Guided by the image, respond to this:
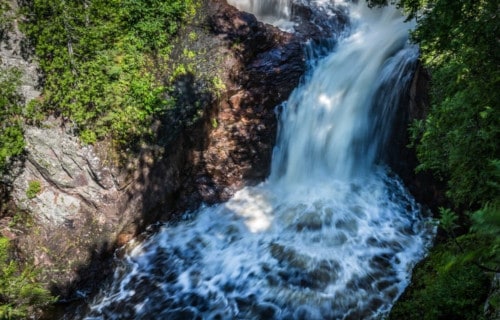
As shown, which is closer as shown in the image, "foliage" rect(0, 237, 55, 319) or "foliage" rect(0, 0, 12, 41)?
"foliage" rect(0, 237, 55, 319)

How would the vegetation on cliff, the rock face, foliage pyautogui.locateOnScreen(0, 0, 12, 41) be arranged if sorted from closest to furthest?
the vegetation on cliff, foliage pyautogui.locateOnScreen(0, 0, 12, 41), the rock face

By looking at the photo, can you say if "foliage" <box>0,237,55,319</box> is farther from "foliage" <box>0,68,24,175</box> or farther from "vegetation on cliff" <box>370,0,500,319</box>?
"vegetation on cliff" <box>370,0,500,319</box>

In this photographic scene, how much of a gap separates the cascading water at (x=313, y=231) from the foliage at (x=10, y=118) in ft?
10.5

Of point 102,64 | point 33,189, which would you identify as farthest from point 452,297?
point 33,189

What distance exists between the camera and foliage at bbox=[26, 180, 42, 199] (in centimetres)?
711

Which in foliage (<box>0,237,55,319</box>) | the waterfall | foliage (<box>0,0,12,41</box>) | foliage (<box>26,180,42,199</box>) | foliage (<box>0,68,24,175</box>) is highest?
the waterfall

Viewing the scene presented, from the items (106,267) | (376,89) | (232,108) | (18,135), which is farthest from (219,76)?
(106,267)

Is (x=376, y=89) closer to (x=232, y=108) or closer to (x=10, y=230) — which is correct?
(x=232, y=108)

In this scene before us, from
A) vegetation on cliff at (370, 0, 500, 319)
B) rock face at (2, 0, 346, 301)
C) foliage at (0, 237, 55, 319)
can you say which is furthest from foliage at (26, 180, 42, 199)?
vegetation on cliff at (370, 0, 500, 319)

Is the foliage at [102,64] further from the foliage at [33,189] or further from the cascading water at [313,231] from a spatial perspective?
the cascading water at [313,231]

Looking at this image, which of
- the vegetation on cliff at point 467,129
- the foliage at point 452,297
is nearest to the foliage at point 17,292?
the foliage at point 452,297

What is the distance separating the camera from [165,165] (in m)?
8.39

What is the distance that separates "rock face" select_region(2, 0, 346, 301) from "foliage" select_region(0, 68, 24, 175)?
0.20 m

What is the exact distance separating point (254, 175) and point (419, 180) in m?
4.18
